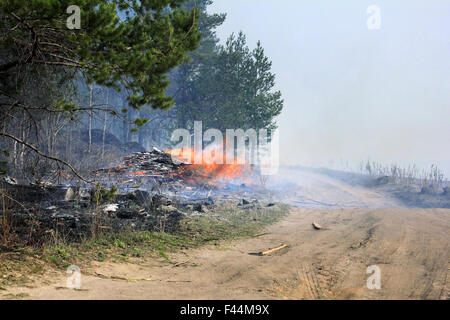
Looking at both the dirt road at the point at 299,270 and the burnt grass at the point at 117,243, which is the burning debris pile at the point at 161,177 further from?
the dirt road at the point at 299,270

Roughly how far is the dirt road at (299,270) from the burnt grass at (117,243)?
1.47 feet

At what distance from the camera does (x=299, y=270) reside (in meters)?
6.82

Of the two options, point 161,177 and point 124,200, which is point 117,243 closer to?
point 124,200

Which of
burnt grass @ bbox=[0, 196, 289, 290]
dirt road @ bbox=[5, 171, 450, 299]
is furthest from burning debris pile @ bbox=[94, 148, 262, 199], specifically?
dirt road @ bbox=[5, 171, 450, 299]

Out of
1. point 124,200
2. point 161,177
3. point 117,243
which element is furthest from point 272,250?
point 161,177

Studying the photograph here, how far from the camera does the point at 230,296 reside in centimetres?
527

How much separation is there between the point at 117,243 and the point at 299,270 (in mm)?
4286

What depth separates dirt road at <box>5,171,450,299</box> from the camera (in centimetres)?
532

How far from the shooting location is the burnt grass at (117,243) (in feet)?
19.9

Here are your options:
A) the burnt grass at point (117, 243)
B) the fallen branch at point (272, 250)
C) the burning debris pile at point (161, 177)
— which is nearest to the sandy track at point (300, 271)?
the fallen branch at point (272, 250)

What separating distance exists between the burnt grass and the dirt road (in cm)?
45
